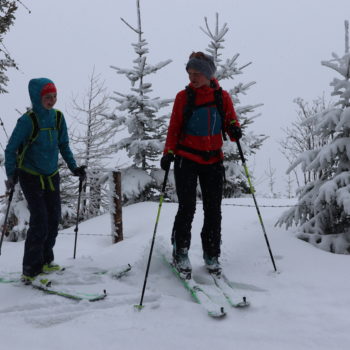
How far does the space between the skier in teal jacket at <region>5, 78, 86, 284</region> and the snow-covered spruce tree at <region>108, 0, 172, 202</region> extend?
619 centimetres

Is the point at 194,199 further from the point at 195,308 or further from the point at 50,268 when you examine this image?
the point at 50,268

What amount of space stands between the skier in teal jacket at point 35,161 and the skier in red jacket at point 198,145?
1.51m

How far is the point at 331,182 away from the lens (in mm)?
4855

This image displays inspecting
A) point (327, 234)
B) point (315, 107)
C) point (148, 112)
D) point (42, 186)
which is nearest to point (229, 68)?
point (148, 112)

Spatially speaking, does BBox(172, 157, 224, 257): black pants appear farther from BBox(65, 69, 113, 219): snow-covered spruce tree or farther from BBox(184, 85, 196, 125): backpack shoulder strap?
BBox(65, 69, 113, 219): snow-covered spruce tree

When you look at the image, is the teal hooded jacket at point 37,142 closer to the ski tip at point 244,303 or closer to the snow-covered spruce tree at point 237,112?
the ski tip at point 244,303

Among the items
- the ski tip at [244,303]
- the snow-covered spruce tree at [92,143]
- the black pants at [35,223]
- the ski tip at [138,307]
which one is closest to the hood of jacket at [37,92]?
the black pants at [35,223]

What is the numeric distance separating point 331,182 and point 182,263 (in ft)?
7.52

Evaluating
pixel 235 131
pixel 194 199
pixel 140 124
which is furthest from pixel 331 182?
pixel 140 124

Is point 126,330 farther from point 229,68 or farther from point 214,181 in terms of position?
point 229,68

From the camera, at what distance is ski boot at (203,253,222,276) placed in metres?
4.34

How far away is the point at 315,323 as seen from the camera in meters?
3.00

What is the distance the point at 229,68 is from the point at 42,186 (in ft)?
30.9

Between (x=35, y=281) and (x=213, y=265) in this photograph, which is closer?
(x=35, y=281)
